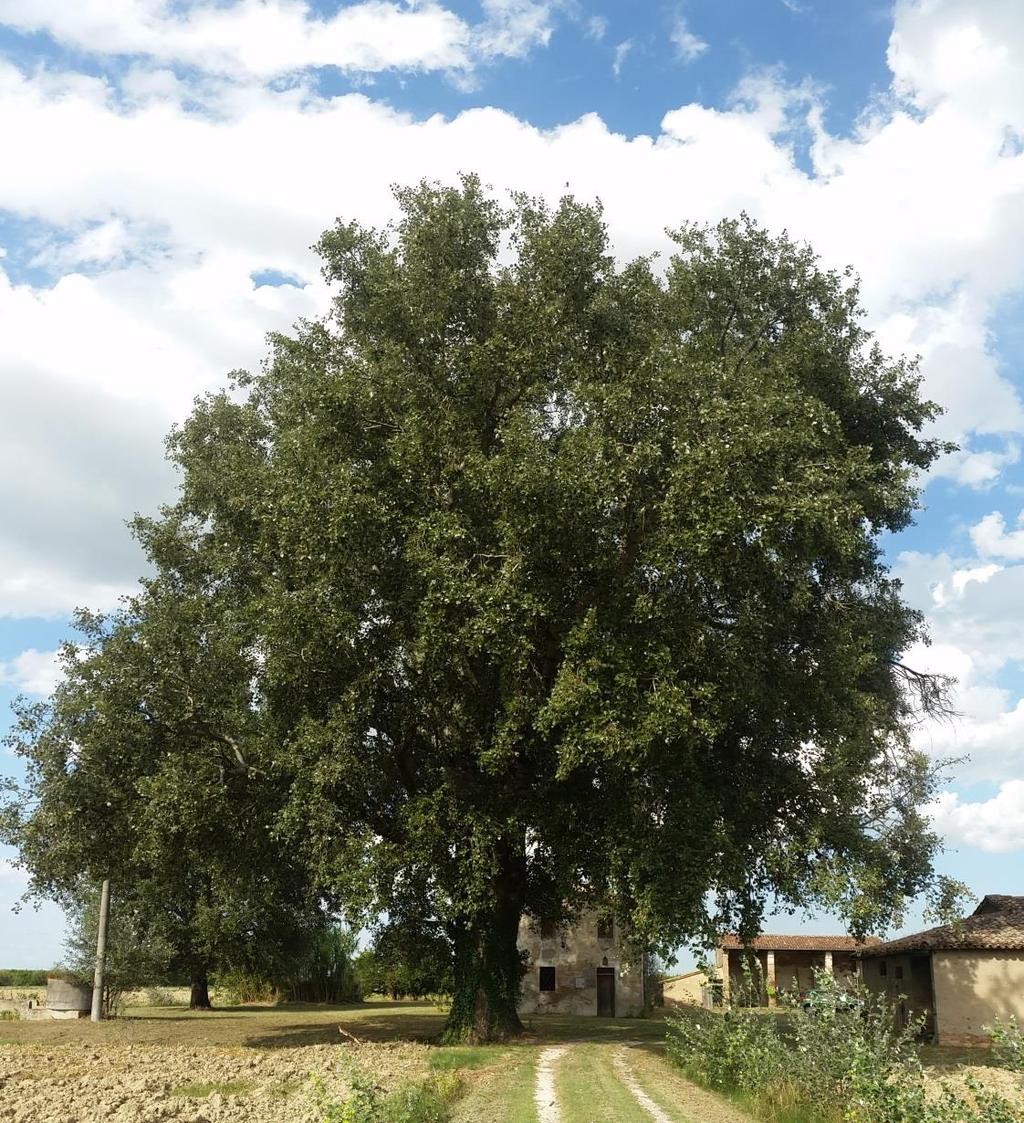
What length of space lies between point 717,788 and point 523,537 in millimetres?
9043

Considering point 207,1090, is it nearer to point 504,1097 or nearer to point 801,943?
→ point 504,1097

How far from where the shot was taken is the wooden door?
5497 cm

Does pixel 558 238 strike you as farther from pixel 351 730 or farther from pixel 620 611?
pixel 351 730

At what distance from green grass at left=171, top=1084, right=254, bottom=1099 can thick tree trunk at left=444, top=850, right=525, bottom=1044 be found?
869 cm

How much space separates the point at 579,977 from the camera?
55156 millimetres

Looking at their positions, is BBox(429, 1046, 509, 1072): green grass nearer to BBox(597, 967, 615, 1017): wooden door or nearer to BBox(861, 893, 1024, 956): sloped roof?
BBox(861, 893, 1024, 956): sloped roof

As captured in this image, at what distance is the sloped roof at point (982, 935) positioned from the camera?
115 ft

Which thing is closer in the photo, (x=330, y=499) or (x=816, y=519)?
(x=816, y=519)

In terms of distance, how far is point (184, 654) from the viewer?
26.1 metres

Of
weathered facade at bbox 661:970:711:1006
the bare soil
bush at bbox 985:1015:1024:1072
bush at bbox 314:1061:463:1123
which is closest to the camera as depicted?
bush at bbox 314:1061:463:1123

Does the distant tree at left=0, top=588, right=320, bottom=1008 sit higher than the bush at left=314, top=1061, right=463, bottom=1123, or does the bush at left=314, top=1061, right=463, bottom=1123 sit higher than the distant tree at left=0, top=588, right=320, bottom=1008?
the distant tree at left=0, top=588, right=320, bottom=1008

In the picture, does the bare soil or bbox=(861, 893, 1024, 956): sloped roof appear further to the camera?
bbox=(861, 893, 1024, 956): sloped roof

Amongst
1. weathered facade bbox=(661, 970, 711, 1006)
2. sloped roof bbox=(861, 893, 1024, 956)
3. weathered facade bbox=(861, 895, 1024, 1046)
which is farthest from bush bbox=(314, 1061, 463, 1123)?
weathered facade bbox=(661, 970, 711, 1006)

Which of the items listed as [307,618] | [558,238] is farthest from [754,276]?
[307,618]
